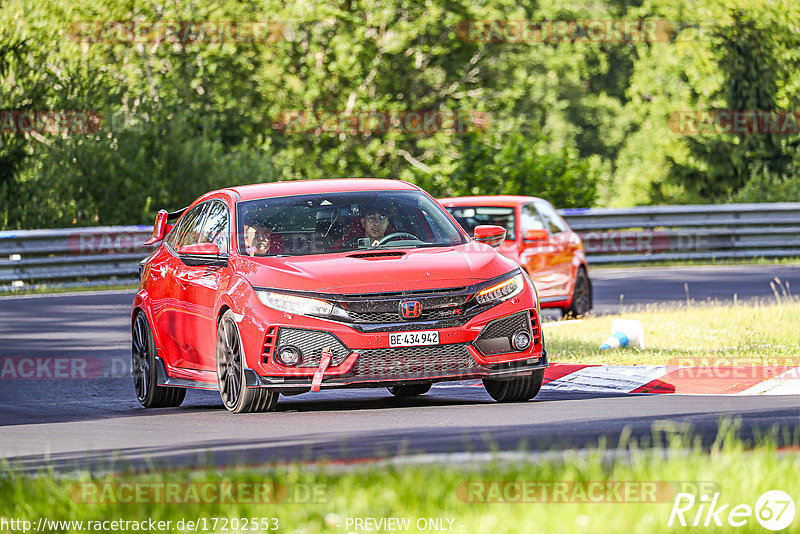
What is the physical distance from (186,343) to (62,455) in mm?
3048

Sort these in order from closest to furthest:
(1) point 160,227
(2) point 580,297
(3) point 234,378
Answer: (3) point 234,378, (1) point 160,227, (2) point 580,297

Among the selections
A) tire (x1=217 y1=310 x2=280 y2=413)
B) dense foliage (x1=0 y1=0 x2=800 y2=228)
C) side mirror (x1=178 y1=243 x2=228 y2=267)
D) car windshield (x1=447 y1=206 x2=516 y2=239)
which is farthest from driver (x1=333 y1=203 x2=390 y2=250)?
dense foliage (x1=0 y1=0 x2=800 y2=228)

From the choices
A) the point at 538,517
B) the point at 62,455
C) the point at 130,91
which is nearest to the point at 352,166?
the point at 130,91

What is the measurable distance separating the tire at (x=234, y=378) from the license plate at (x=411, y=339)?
95cm

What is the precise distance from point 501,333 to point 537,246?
8569 millimetres

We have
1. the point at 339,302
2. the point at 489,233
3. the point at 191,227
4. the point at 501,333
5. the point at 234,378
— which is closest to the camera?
the point at 339,302

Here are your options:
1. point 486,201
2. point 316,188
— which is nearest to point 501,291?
point 316,188

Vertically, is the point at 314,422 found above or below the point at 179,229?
below

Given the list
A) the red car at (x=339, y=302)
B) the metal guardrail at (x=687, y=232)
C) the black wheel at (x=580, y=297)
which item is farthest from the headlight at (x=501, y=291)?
the metal guardrail at (x=687, y=232)

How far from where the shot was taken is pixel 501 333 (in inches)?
404

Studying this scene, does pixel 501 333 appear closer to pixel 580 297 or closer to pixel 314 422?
pixel 314 422

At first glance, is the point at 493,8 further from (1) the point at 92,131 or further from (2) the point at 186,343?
(2) the point at 186,343

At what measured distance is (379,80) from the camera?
1793 inches

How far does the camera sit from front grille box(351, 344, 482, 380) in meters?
9.95
